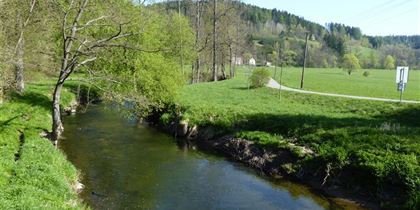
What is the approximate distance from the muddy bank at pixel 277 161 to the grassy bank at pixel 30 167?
37.6 ft

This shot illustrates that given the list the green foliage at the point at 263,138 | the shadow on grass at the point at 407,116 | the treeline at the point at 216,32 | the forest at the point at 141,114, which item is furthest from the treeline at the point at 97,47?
the treeline at the point at 216,32

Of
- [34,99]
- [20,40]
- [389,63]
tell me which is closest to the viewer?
[20,40]

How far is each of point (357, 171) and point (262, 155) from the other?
6994 mm

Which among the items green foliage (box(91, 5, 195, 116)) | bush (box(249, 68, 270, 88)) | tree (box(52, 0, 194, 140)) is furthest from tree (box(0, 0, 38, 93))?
bush (box(249, 68, 270, 88))

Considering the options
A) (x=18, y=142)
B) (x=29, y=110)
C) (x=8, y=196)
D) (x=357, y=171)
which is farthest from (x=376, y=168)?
(x=29, y=110)

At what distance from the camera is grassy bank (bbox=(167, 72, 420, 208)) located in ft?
73.5

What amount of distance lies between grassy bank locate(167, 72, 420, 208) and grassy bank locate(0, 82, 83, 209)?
13.0m

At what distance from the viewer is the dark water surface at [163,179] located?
70.0 feet

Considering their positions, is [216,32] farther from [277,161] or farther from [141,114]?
[277,161]

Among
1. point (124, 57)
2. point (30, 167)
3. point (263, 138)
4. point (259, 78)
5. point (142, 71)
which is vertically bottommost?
point (263, 138)

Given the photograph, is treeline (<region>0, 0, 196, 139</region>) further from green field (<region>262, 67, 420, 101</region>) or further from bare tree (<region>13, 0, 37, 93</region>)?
green field (<region>262, 67, 420, 101</region>)

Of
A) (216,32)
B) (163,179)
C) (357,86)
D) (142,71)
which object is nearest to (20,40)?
(142,71)

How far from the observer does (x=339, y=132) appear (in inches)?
1135

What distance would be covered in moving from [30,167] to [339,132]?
63.0ft
